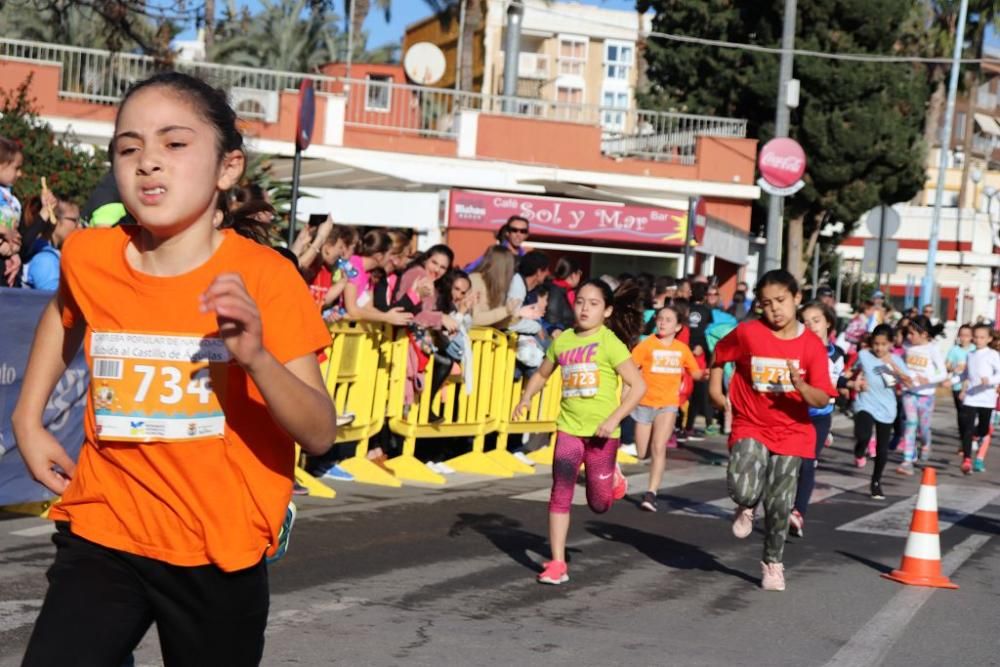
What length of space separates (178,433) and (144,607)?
1.30 feet

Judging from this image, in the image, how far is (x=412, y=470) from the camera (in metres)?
13.6

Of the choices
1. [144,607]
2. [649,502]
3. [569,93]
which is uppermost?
[569,93]

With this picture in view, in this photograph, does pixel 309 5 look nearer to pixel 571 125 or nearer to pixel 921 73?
pixel 571 125

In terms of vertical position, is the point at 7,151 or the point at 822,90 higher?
the point at 822,90

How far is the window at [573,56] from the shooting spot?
84.4m

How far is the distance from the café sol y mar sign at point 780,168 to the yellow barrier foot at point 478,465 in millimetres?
13003

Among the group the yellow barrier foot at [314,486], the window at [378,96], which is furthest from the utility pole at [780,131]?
the yellow barrier foot at [314,486]

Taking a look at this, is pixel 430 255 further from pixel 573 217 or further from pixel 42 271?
pixel 573 217

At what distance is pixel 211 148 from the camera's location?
12.0ft

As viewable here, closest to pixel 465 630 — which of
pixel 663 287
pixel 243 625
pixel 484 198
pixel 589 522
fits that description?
pixel 243 625

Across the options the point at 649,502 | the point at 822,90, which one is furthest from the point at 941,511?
the point at 822,90

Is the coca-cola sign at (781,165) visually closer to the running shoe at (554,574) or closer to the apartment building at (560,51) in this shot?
the running shoe at (554,574)

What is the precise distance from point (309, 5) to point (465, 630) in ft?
50.2

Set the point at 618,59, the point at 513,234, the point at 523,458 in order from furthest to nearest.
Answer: the point at 618,59
the point at 523,458
the point at 513,234
